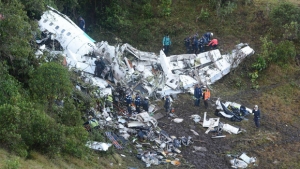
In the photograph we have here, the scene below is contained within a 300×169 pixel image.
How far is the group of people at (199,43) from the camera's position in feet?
88.4

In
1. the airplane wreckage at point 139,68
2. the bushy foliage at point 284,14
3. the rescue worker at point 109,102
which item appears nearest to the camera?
the airplane wreckage at point 139,68

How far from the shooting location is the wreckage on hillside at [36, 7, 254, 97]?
77.5ft

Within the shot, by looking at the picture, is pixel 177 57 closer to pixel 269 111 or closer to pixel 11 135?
pixel 269 111

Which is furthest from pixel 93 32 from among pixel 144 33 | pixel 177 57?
pixel 177 57

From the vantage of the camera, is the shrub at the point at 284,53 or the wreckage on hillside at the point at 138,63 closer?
the wreckage on hillside at the point at 138,63

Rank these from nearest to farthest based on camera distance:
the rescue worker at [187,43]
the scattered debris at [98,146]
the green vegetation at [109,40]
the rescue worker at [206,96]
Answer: the green vegetation at [109,40] → the scattered debris at [98,146] → the rescue worker at [206,96] → the rescue worker at [187,43]

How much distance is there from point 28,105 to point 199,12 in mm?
18565

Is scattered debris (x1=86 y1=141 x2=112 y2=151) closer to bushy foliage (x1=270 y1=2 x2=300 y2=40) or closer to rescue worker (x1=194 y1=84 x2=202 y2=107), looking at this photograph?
rescue worker (x1=194 y1=84 x2=202 y2=107)

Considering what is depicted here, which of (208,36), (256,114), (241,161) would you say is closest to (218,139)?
(241,161)

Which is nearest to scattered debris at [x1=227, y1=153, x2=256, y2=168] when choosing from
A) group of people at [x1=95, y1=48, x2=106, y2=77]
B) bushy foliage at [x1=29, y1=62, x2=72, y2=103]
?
bushy foliage at [x1=29, y1=62, x2=72, y2=103]

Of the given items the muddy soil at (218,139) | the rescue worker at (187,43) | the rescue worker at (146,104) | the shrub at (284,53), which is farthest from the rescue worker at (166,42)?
the rescue worker at (146,104)

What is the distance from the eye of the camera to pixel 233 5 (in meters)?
29.7

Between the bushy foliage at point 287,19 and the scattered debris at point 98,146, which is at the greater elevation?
the bushy foliage at point 287,19

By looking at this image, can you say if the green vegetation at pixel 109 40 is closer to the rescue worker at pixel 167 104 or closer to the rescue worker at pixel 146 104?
the rescue worker at pixel 146 104
